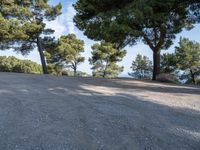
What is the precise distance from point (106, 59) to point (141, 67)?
4.65 m

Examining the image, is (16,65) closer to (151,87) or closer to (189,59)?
(189,59)

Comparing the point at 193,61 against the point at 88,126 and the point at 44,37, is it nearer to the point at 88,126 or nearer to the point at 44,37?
the point at 44,37

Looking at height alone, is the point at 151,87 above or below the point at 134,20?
below

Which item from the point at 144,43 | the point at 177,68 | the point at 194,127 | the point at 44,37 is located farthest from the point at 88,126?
the point at 177,68

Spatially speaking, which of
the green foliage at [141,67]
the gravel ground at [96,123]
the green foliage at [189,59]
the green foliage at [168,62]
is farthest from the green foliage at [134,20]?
the green foliage at [141,67]

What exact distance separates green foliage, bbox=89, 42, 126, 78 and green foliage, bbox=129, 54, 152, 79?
5.50 feet

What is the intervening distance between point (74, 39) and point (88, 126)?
27149 mm

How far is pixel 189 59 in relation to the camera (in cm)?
2728

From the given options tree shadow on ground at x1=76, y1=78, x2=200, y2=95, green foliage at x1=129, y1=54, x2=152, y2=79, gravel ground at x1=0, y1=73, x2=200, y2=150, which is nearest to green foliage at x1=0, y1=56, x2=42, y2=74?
green foliage at x1=129, y1=54, x2=152, y2=79

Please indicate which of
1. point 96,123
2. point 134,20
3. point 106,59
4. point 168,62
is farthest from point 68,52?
point 96,123

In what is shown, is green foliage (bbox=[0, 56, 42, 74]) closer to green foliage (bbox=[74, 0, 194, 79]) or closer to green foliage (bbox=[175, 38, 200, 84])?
green foliage (bbox=[175, 38, 200, 84])

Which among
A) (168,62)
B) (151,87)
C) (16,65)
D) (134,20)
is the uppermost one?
(134,20)

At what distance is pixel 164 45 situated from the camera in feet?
56.1

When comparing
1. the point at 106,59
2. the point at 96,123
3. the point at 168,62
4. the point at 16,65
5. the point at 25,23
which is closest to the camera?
the point at 96,123
